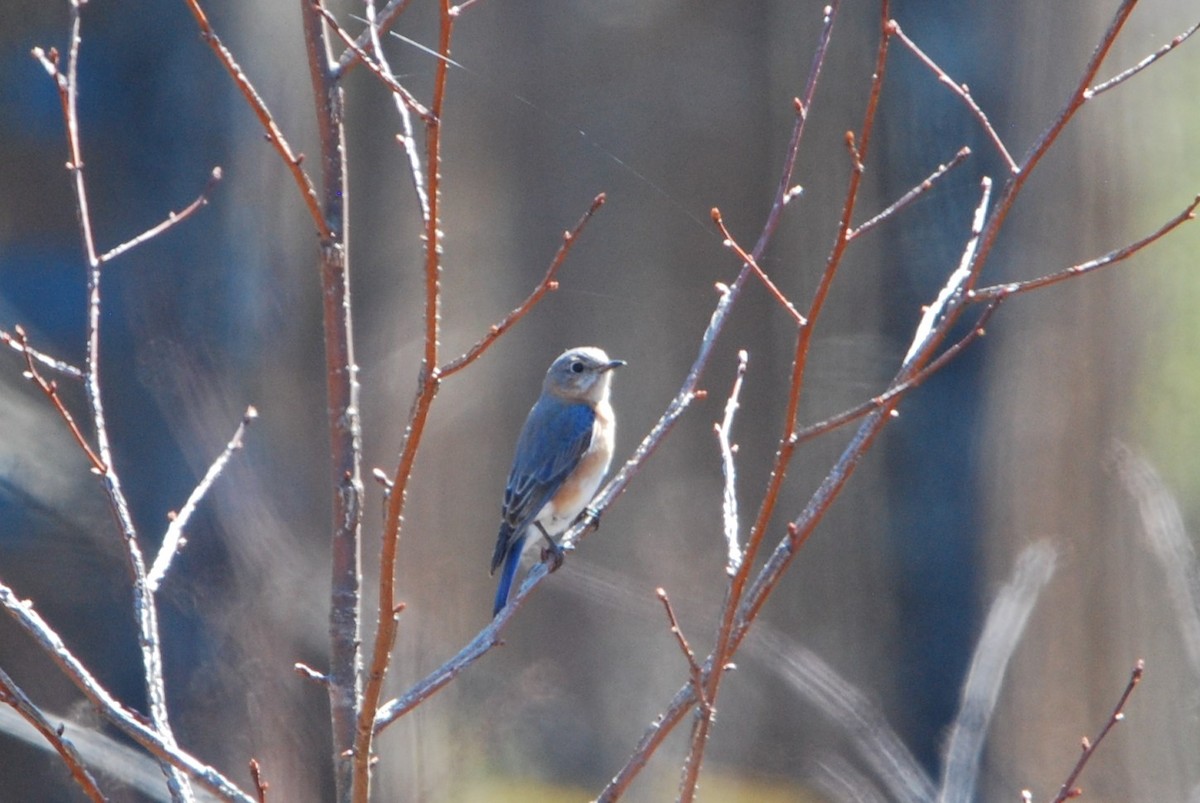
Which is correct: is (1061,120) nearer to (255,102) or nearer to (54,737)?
(255,102)

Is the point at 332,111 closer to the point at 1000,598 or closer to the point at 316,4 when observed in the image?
the point at 316,4

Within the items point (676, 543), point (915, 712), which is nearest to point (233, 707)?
point (676, 543)

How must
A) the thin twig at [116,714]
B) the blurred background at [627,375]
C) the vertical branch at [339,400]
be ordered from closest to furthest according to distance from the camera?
A: the thin twig at [116,714]
the vertical branch at [339,400]
the blurred background at [627,375]

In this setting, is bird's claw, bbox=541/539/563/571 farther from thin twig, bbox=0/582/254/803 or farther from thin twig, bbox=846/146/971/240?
thin twig, bbox=846/146/971/240

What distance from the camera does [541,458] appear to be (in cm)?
344

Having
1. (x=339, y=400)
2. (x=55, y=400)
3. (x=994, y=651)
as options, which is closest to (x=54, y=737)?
(x=55, y=400)

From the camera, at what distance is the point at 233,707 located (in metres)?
3.17

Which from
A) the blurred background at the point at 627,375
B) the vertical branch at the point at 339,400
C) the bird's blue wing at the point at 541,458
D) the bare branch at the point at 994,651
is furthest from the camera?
the bare branch at the point at 994,651

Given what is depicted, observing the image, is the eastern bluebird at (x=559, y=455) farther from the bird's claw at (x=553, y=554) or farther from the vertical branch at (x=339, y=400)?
the vertical branch at (x=339, y=400)

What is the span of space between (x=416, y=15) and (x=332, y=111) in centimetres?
167

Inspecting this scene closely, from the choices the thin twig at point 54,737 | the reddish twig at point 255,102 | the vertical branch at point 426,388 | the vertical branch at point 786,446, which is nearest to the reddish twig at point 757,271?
the vertical branch at point 786,446

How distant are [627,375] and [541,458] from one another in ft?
1.31

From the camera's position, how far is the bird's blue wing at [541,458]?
10.7 feet

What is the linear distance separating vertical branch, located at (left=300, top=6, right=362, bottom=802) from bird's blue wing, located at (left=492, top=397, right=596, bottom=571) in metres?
1.38
